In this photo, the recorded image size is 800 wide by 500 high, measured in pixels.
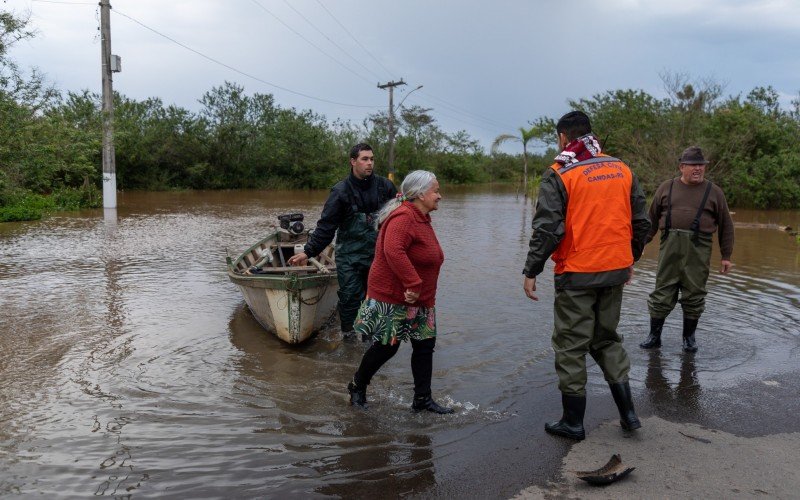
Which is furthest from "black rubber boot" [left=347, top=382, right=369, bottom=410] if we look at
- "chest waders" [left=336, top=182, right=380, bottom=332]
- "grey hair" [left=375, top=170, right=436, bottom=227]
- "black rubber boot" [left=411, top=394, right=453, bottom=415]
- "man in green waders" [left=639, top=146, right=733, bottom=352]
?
"man in green waders" [left=639, top=146, right=733, bottom=352]

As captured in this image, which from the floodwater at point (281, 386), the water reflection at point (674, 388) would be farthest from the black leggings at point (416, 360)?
the water reflection at point (674, 388)

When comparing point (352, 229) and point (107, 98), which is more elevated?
point (107, 98)

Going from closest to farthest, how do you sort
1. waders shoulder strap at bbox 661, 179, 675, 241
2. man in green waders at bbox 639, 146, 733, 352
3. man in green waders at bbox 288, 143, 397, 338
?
man in green waders at bbox 639, 146, 733, 352
waders shoulder strap at bbox 661, 179, 675, 241
man in green waders at bbox 288, 143, 397, 338

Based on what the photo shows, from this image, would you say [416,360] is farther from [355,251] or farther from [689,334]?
[689,334]

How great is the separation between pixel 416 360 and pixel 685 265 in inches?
118

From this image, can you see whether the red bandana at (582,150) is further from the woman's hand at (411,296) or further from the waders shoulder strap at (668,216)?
→ the waders shoulder strap at (668,216)

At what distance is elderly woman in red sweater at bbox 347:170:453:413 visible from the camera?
170 inches

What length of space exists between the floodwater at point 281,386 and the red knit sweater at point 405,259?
0.97 meters

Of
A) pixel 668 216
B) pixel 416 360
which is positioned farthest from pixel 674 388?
pixel 416 360

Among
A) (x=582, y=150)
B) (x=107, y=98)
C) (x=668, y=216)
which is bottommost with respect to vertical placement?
(x=668, y=216)

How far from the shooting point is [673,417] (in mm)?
4637

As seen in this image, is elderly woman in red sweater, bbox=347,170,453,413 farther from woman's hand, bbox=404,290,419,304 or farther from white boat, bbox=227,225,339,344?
white boat, bbox=227,225,339,344

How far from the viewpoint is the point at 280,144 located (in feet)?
151

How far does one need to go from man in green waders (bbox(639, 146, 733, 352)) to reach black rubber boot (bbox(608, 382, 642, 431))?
6.85 ft
